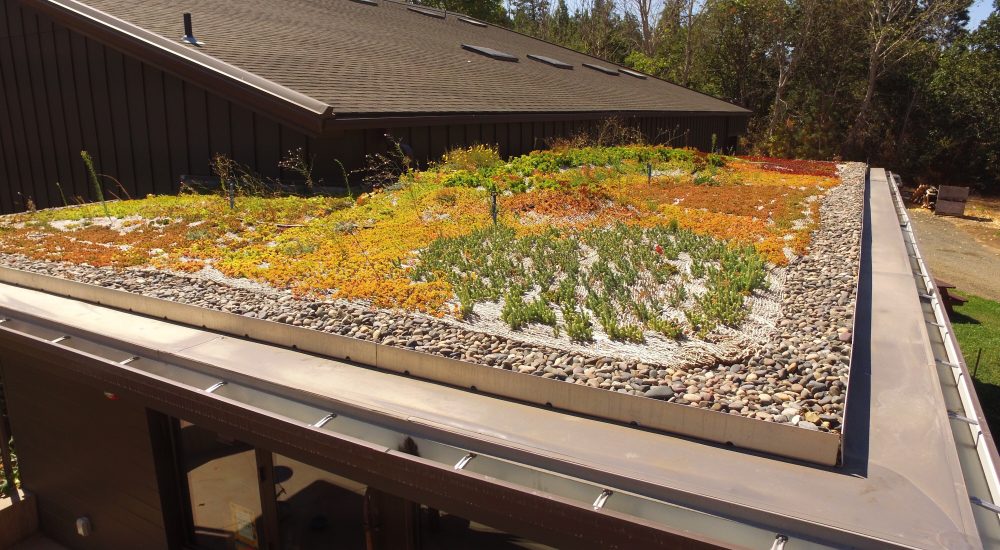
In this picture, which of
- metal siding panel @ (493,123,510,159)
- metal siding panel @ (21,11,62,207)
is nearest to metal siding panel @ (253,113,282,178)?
metal siding panel @ (493,123,510,159)

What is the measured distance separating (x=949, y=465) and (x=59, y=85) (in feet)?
48.9

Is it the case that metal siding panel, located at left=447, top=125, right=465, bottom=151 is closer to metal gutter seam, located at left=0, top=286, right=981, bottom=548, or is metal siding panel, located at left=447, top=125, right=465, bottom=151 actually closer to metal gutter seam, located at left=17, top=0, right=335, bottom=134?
metal gutter seam, located at left=17, top=0, right=335, bottom=134

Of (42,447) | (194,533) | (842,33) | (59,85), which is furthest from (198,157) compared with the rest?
(842,33)

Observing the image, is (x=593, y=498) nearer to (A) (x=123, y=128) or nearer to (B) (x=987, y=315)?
(A) (x=123, y=128)

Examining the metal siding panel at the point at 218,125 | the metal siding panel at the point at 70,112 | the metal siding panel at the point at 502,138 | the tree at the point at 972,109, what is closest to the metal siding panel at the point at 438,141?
the metal siding panel at the point at 502,138

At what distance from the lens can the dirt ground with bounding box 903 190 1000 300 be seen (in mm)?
17205

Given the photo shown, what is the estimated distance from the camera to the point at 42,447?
20.2 feet

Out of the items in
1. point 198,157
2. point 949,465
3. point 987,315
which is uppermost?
point 198,157

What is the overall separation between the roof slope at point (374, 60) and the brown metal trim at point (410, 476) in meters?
5.87

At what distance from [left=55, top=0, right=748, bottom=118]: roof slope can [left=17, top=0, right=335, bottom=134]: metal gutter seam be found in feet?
0.83

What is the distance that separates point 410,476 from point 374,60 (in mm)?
11494

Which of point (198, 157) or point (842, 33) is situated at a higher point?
point (842, 33)

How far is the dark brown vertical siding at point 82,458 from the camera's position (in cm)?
530

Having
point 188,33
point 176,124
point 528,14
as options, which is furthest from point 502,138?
point 528,14
